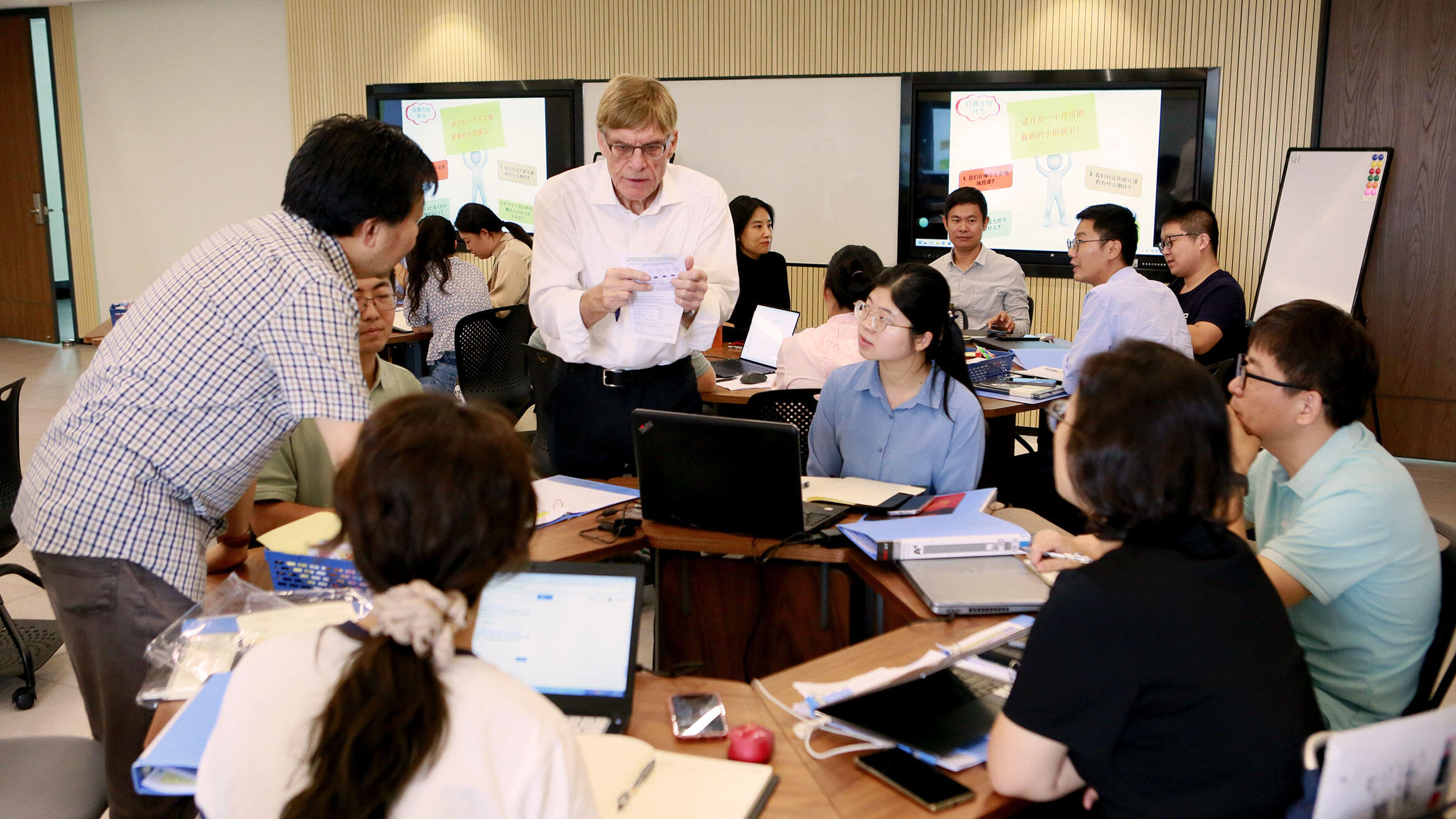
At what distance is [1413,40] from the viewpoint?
560 centimetres

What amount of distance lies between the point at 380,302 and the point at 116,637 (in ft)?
3.62

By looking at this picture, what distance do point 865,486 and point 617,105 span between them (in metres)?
1.15

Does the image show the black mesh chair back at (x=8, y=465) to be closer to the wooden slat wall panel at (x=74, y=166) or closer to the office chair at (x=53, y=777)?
the office chair at (x=53, y=777)

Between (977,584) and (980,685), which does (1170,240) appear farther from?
(980,685)

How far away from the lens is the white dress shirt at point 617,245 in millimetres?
2949

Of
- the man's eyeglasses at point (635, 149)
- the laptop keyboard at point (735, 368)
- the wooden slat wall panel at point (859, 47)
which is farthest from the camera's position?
the wooden slat wall panel at point (859, 47)

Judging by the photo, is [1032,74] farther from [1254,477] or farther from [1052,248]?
[1254,477]

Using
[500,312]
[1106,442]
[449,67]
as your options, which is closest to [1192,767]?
[1106,442]

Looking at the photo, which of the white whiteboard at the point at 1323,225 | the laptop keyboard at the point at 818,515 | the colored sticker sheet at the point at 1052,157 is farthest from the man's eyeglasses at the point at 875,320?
the colored sticker sheet at the point at 1052,157

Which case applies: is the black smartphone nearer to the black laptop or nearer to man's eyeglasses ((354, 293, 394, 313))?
the black laptop

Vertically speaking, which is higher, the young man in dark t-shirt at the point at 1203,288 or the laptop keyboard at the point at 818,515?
the young man in dark t-shirt at the point at 1203,288

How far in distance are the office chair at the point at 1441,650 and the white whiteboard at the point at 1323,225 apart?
3.93 m

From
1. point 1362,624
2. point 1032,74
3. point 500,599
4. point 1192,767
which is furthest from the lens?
point 1032,74

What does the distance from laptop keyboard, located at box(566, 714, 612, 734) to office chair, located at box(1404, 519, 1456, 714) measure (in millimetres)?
1388
